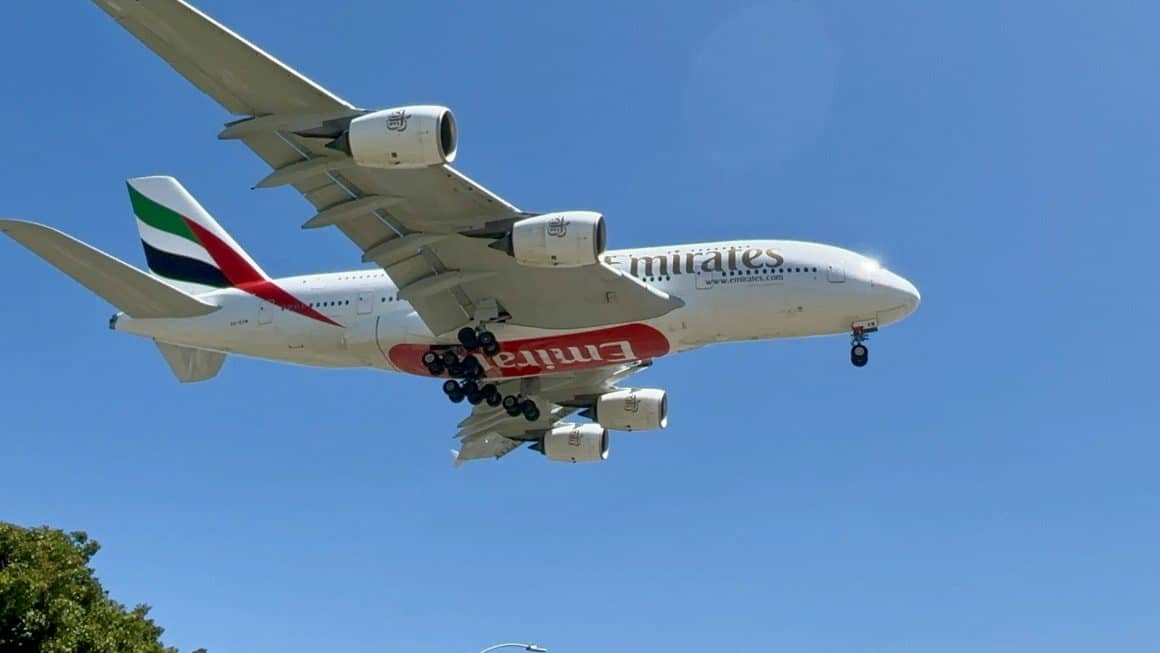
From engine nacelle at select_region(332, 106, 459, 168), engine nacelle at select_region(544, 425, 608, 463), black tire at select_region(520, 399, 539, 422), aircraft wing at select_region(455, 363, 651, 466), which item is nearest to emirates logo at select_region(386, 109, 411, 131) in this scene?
engine nacelle at select_region(332, 106, 459, 168)

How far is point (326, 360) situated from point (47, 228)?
921 centimetres

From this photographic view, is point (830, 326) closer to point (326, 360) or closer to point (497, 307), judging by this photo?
point (497, 307)

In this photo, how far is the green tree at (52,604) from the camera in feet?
76.6

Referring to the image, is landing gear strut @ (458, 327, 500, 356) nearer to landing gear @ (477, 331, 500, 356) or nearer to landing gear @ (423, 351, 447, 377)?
landing gear @ (477, 331, 500, 356)

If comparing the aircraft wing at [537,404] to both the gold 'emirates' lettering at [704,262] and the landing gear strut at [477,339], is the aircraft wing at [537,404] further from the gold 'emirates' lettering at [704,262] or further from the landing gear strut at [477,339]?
the gold 'emirates' lettering at [704,262]

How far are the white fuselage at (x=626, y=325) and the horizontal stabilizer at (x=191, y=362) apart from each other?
42.7 inches

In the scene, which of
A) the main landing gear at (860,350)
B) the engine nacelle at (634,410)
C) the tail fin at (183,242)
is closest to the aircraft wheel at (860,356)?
the main landing gear at (860,350)

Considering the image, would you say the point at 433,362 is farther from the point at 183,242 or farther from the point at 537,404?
the point at 183,242

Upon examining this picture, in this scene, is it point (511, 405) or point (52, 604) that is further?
point (511, 405)

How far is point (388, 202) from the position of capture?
30453 mm

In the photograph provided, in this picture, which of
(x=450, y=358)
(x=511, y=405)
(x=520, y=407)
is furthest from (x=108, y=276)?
(x=520, y=407)

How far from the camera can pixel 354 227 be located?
105 feet

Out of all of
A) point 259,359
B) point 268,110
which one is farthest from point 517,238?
point 259,359

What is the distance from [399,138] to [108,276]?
38.8ft
